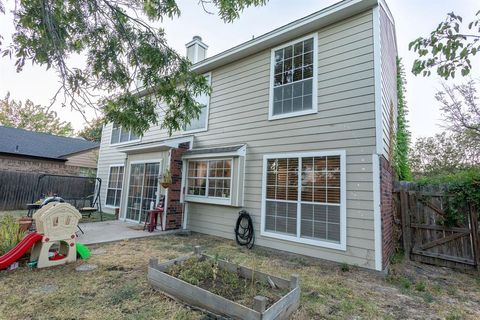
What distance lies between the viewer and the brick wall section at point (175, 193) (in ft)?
24.0

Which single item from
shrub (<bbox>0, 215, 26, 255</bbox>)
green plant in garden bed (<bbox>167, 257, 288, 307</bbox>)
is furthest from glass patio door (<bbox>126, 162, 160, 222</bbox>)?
green plant in garden bed (<bbox>167, 257, 288, 307</bbox>)

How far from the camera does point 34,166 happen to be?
13039 mm

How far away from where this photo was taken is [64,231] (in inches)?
171

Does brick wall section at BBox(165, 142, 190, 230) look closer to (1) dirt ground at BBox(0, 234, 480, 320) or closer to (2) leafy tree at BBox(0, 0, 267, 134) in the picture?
(1) dirt ground at BBox(0, 234, 480, 320)

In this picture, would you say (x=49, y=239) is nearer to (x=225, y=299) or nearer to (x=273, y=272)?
(x=225, y=299)

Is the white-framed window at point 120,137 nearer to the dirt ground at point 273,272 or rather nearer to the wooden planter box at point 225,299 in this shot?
the dirt ground at point 273,272

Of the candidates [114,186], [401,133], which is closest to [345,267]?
[401,133]

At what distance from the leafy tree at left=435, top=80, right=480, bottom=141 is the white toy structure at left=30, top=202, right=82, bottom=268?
43.8 feet

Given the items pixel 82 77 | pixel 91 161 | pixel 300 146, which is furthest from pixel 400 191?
pixel 91 161

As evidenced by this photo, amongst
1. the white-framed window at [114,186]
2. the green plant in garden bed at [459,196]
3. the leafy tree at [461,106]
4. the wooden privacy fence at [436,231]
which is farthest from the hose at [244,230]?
the leafy tree at [461,106]

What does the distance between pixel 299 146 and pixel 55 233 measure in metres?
5.10

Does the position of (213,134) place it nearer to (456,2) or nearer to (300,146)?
(300,146)

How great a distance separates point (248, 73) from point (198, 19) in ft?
9.35

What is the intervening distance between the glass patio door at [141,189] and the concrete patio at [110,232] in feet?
1.53
